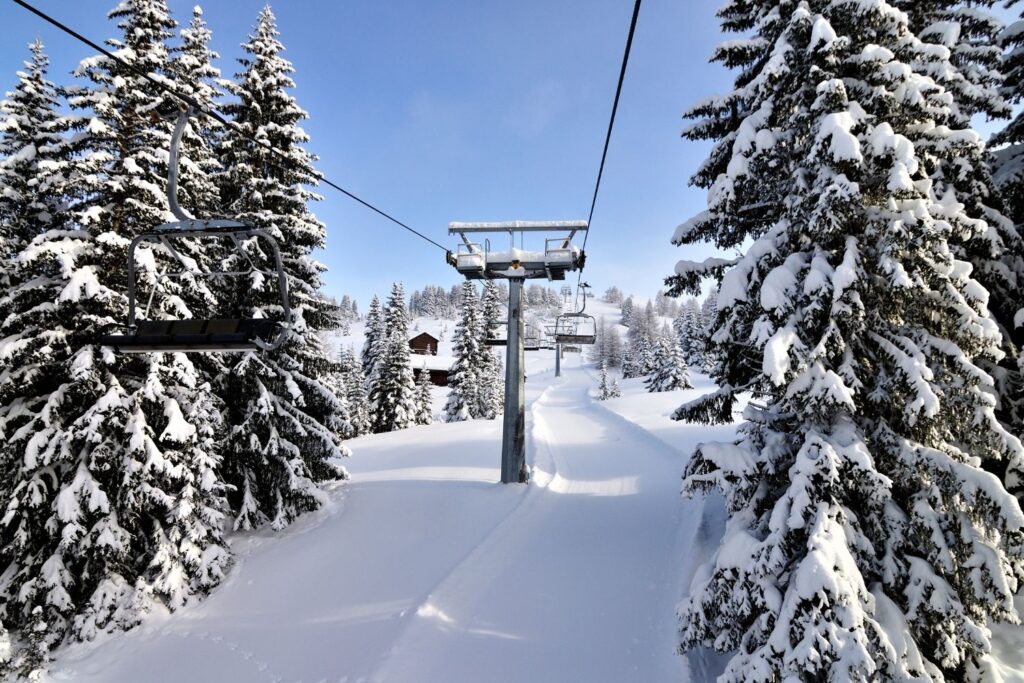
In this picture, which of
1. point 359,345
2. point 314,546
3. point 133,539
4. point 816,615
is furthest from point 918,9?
point 359,345

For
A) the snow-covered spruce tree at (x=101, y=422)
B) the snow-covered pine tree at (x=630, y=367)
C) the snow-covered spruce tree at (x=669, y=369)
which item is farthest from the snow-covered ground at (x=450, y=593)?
the snow-covered pine tree at (x=630, y=367)

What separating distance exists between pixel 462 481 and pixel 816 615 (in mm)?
11068

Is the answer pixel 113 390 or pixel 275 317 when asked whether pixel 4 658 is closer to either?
pixel 113 390

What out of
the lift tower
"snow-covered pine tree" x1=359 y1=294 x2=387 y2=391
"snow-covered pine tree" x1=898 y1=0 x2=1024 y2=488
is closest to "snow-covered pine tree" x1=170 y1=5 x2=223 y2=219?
the lift tower

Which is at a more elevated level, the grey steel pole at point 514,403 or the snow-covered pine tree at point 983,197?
the snow-covered pine tree at point 983,197

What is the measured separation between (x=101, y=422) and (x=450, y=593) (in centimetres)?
721

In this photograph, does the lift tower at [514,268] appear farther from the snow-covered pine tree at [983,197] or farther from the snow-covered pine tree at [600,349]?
the snow-covered pine tree at [600,349]

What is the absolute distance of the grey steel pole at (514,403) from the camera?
1365cm

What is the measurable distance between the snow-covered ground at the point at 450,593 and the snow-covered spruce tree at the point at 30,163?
7.77 m

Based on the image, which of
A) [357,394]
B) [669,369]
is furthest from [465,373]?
[669,369]

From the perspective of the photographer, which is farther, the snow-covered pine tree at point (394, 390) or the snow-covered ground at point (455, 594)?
the snow-covered pine tree at point (394, 390)

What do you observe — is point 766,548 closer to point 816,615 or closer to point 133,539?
point 816,615

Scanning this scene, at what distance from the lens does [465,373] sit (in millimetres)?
39219

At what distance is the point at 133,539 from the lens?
9.55 m
